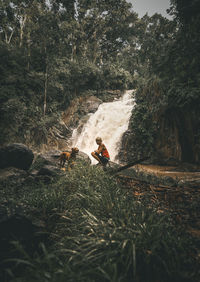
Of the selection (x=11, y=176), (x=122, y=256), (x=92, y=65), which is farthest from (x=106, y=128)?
(x=122, y=256)

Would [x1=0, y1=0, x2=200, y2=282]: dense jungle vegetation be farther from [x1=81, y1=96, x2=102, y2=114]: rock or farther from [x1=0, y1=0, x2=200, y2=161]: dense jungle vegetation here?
[x1=81, y1=96, x2=102, y2=114]: rock

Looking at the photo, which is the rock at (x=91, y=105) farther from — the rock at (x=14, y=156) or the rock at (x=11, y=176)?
the rock at (x=11, y=176)

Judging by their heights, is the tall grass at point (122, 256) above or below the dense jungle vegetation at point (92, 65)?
below

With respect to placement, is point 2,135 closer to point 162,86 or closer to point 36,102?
point 36,102

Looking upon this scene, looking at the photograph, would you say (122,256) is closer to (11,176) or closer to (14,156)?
(11,176)

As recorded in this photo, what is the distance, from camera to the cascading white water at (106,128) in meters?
11.8

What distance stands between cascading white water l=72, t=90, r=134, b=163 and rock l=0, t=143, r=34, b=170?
5823mm

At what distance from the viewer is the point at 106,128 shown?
13.1 m

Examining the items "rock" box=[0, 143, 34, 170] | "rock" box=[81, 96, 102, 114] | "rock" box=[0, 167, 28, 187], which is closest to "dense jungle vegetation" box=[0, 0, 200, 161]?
"rock" box=[81, 96, 102, 114]

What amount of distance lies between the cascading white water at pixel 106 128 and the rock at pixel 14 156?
5.82 meters

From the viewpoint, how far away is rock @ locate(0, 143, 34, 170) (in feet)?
20.2

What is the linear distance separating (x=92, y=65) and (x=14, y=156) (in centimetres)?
1625

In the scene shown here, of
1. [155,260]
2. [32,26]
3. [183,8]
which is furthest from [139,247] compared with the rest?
[32,26]

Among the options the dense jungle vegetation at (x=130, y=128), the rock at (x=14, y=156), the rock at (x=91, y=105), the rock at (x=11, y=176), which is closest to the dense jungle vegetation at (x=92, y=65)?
the dense jungle vegetation at (x=130, y=128)
